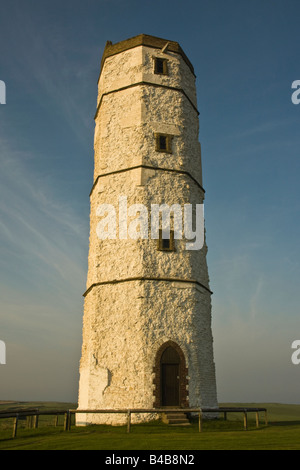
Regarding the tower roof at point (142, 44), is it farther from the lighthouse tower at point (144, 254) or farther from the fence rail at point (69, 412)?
the fence rail at point (69, 412)

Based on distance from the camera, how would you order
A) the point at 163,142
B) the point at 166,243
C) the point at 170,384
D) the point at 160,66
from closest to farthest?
the point at 170,384 → the point at 166,243 → the point at 163,142 → the point at 160,66

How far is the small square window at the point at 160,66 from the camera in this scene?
19562mm

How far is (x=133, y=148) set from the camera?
59.0ft

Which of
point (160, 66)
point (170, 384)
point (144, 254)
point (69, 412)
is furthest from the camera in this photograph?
point (160, 66)

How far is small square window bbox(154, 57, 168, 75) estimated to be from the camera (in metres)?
19.6

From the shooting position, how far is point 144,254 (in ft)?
53.5

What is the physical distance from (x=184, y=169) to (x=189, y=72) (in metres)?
6.25

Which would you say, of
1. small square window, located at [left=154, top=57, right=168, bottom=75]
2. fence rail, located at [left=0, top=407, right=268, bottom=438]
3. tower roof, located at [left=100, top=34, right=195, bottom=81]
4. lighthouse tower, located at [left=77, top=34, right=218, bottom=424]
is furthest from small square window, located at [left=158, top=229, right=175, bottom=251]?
tower roof, located at [left=100, top=34, right=195, bottom=81]

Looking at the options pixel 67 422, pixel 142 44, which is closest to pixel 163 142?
pixel 142 44

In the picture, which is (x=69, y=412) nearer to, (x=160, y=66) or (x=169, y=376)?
(x=169, y=376)

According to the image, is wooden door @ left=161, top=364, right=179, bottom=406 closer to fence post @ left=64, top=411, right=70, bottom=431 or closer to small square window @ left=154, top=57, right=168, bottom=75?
fence post @ left=64, top=411, right=70, bottom=431

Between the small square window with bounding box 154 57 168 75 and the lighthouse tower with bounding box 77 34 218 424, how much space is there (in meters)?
0.06

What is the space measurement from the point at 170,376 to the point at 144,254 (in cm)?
467
